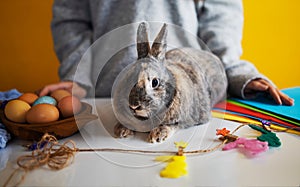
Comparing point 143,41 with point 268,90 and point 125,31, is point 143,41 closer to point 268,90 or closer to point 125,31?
point 125,31

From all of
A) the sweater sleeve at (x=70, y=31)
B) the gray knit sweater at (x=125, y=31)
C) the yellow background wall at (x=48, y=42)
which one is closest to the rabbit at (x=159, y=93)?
the gray knit sweater at (x=125, y=31)

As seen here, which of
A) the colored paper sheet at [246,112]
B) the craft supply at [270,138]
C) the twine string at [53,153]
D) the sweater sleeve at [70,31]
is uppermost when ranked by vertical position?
the sweater sleeve at [70,31]

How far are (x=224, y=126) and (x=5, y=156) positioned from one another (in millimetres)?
448

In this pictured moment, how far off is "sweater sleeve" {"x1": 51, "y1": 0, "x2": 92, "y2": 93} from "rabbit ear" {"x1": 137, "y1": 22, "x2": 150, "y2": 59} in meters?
0.43

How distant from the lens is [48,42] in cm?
123

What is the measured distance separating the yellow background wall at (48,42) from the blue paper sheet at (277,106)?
0.39 meters

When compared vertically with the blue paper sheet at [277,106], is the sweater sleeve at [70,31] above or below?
above

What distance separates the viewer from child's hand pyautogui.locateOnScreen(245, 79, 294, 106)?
2.50ft

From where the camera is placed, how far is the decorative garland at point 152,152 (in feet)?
1.56

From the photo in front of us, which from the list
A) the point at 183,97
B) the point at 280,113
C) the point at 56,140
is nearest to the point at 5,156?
the point at 56,140

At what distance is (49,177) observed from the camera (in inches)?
18.2

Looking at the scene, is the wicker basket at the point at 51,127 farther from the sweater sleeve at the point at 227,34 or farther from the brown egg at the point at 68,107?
the sweater sleeve at the point at 227,34

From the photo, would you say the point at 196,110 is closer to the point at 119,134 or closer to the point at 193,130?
the point at 193,130

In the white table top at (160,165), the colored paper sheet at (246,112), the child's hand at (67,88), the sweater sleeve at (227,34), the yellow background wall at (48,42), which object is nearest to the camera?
the white table top at (160,165)
